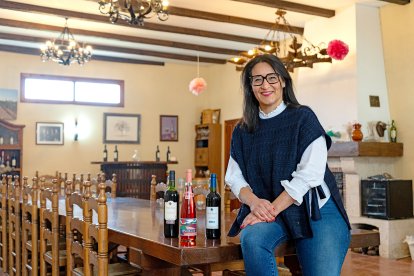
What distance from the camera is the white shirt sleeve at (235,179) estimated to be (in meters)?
2.45

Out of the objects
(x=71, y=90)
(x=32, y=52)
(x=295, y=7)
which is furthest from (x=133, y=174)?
(x=295, y=7)

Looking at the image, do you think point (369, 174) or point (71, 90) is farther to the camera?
point (71, 90)

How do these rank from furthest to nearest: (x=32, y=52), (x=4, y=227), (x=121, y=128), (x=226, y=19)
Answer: (x=121, y=128)
(x=32, y=52)
(x=226, y=19)
(x=4, y=227)

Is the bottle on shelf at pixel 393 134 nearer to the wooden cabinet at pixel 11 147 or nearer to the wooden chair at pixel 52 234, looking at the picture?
the wooden chair at pixel 52 234

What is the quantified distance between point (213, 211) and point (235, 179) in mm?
207

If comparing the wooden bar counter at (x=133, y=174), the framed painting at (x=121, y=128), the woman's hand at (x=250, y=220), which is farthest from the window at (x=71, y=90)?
the woman's hand at (x=250, y=220)

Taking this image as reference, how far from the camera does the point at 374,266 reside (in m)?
5.88

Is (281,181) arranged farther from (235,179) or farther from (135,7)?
(135,7)

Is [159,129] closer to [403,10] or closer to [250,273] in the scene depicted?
[403,10]

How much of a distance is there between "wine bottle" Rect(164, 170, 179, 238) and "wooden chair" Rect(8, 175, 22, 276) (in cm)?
235

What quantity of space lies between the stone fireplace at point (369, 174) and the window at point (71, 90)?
5299 millimetres

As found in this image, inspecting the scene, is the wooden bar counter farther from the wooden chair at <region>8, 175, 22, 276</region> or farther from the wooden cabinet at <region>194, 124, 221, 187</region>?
the wooden chair at <region>8, 175, 22, 276</region>

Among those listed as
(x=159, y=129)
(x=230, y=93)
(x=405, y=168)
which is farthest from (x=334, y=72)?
(x=159, y=129)

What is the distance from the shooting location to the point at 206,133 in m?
11.1
